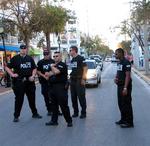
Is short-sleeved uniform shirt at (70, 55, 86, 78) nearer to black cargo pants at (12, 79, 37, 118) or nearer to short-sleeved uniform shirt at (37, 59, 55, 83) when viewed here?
short-sleeved uniform shirt at (37, 59, 55, 83)

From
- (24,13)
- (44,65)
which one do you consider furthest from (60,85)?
(24,13)

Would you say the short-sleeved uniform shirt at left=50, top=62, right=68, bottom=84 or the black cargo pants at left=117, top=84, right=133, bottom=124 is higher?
the short-sleeved uniform shirt at left=50, top=62, right=68, bottom=84

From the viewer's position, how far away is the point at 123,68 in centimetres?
1072

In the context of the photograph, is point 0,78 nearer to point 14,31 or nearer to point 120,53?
point 14,31

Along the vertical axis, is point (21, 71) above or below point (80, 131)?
above

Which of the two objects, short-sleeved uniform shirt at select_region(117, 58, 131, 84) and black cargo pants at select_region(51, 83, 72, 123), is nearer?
short-sleeved uniform shirt at select_region(117, 58, 131, 84)

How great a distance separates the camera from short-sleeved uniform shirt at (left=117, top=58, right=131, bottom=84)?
10.7 meters

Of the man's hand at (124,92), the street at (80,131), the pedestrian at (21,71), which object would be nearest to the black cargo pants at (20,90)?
the pedestrian at (21,71)

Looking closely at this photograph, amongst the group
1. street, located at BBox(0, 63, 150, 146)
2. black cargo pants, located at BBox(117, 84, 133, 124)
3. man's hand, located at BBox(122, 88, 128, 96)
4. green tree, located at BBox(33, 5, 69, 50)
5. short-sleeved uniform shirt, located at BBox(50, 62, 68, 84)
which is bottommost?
street, located at BBox(0, 63, 150, 146)

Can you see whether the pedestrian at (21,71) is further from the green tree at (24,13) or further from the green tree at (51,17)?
the green tree at (51,17)

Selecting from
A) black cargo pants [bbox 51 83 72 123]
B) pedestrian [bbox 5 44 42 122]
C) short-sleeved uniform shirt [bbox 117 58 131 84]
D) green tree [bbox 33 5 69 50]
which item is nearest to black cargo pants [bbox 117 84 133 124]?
short-sleeved uniform shirt [bbox 117 58 131 84]

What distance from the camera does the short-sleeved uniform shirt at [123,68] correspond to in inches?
420

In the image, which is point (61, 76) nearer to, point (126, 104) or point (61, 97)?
point (61, 97)

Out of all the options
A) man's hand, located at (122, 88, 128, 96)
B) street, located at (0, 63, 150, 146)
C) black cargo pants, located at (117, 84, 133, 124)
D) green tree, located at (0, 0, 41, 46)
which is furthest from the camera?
green tree, located at (0, 0, 41, 46)
